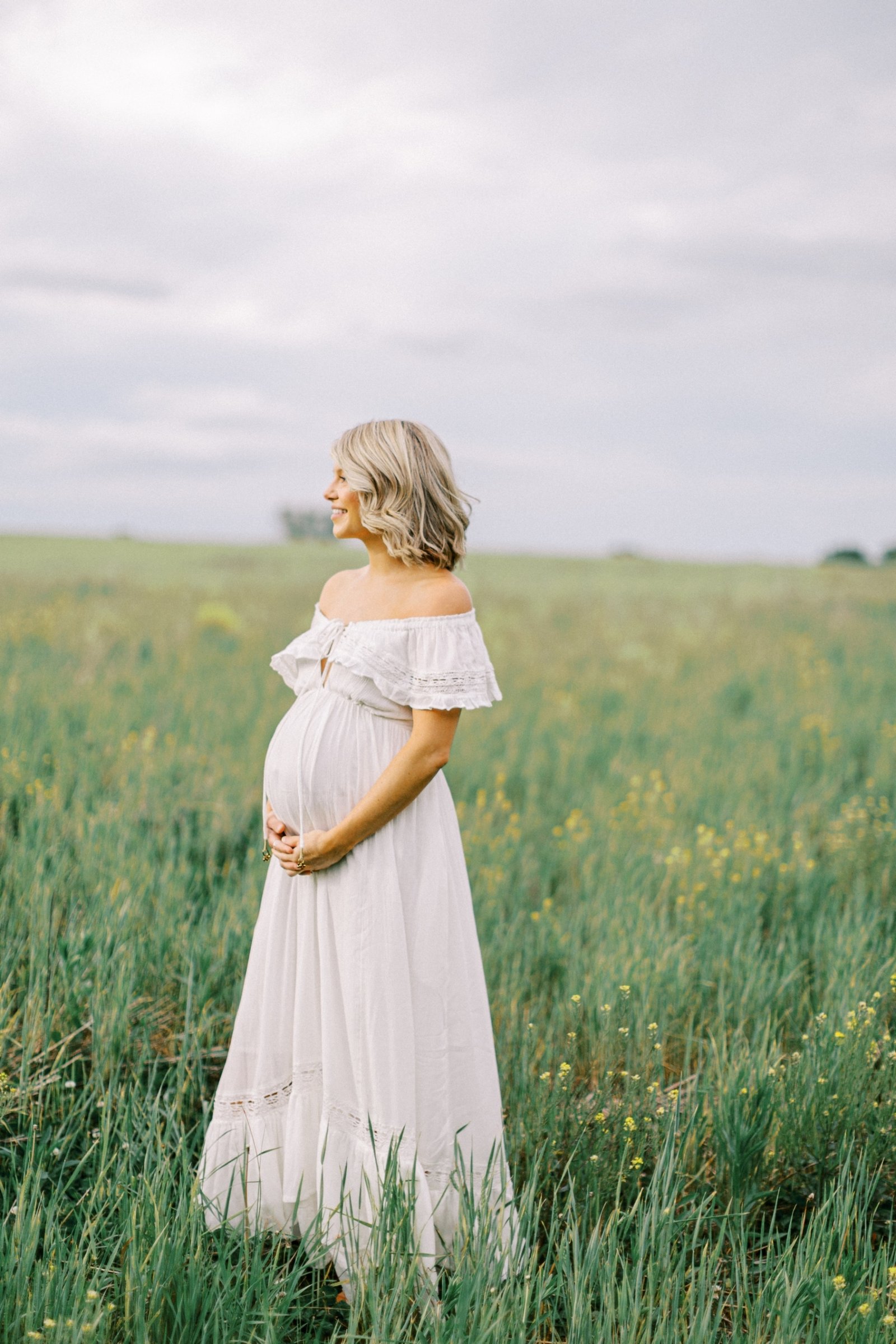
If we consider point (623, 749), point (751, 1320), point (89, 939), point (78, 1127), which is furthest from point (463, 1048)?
point (623, 749)

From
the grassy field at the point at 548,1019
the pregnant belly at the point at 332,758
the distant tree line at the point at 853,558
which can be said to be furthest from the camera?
the distant tree line at the point at 853,558

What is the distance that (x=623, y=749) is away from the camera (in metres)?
7.85

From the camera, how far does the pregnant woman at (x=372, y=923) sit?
7.84 ft

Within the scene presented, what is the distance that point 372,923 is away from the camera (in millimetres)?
2416

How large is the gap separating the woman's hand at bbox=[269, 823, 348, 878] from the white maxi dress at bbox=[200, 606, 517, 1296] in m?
0.05

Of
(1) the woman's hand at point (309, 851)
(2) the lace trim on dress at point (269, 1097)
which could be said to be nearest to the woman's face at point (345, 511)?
(1) the woman's hand at point (309, 851)

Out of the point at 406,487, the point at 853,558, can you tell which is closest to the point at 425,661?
the point at 406,487

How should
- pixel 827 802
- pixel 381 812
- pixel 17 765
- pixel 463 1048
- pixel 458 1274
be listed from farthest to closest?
1. pixel 827 802
2. pixel 17 765
3. pixel 463 1048
4. pixel 381 812
5. pixel 458 1274

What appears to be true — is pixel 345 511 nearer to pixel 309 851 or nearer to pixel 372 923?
pixel 309 851

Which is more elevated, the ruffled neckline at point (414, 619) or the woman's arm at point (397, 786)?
the ruffled neckline at point (414, 619)

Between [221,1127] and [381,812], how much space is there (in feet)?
3.51

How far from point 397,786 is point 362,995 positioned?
0.56 metres

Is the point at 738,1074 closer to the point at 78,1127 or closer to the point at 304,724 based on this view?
the point at 304,724

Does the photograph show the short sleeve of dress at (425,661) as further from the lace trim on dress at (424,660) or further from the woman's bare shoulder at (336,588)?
the woman's bare shoulder at (336,588)
